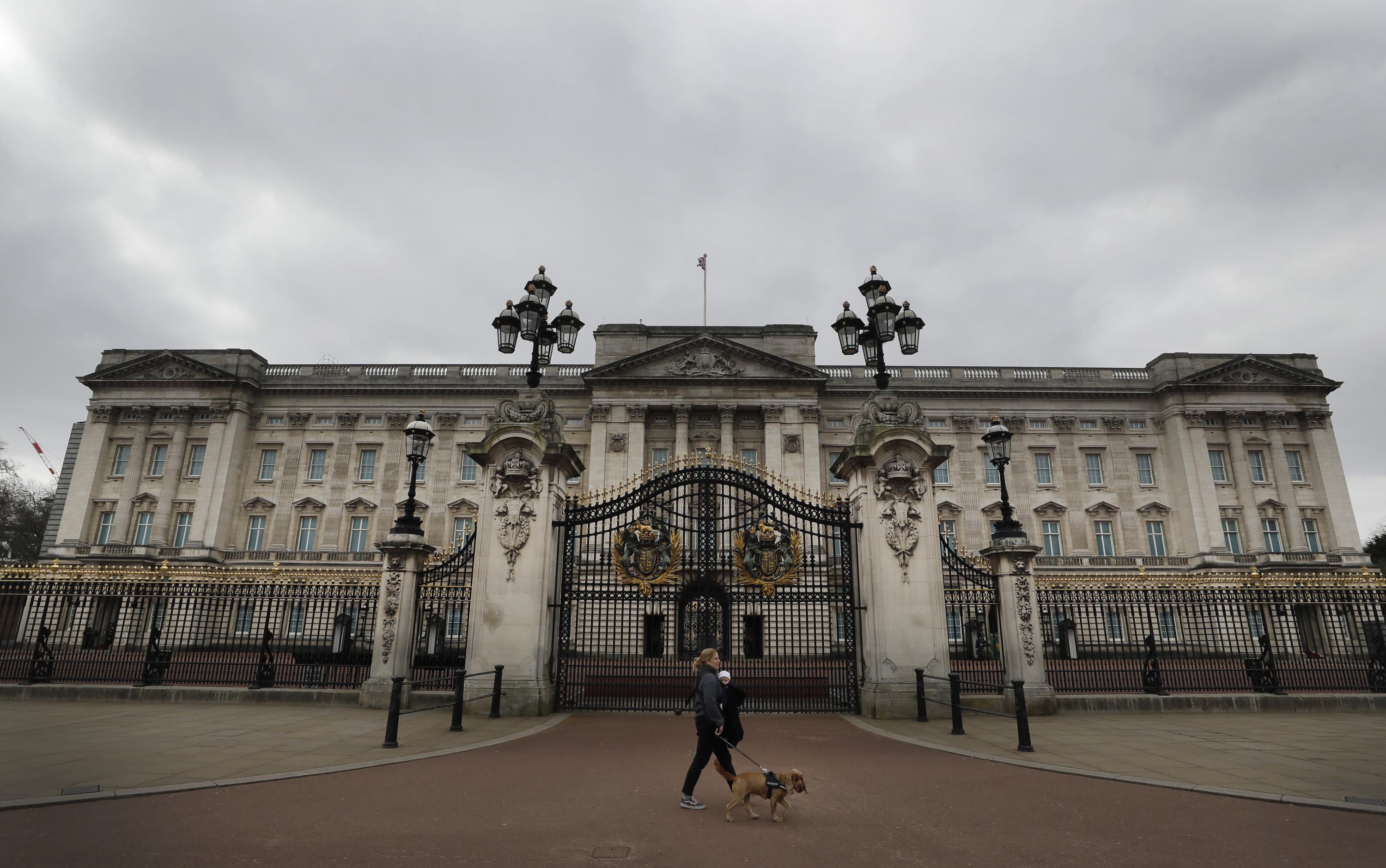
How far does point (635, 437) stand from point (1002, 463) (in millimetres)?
30964

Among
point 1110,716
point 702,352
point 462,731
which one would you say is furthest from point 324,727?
point 702,352

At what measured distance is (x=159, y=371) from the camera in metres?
Result: 47.3

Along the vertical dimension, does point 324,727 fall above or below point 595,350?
below

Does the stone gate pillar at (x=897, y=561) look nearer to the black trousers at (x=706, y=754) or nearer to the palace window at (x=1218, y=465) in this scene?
the black trousers at (x=706, y=754)

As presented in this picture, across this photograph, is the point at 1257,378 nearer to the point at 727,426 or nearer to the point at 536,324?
the point at 727,426

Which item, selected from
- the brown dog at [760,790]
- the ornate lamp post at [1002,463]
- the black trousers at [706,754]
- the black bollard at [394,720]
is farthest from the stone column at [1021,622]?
the black bollard at [394,720]

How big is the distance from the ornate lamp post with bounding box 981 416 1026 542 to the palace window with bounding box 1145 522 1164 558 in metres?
37.6

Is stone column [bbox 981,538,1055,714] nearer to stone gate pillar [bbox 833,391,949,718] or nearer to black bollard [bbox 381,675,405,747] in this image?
stone gate pillar [bbox 833,391,949,718]

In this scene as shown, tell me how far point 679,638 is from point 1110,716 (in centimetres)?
868

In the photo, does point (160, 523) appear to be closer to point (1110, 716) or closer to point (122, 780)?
point (122, 780)

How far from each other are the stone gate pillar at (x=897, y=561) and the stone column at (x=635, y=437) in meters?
30.1

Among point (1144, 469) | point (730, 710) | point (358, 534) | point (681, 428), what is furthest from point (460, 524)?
point (1144, 469)

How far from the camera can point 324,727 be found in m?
11.2

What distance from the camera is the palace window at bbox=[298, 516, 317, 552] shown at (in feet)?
148
